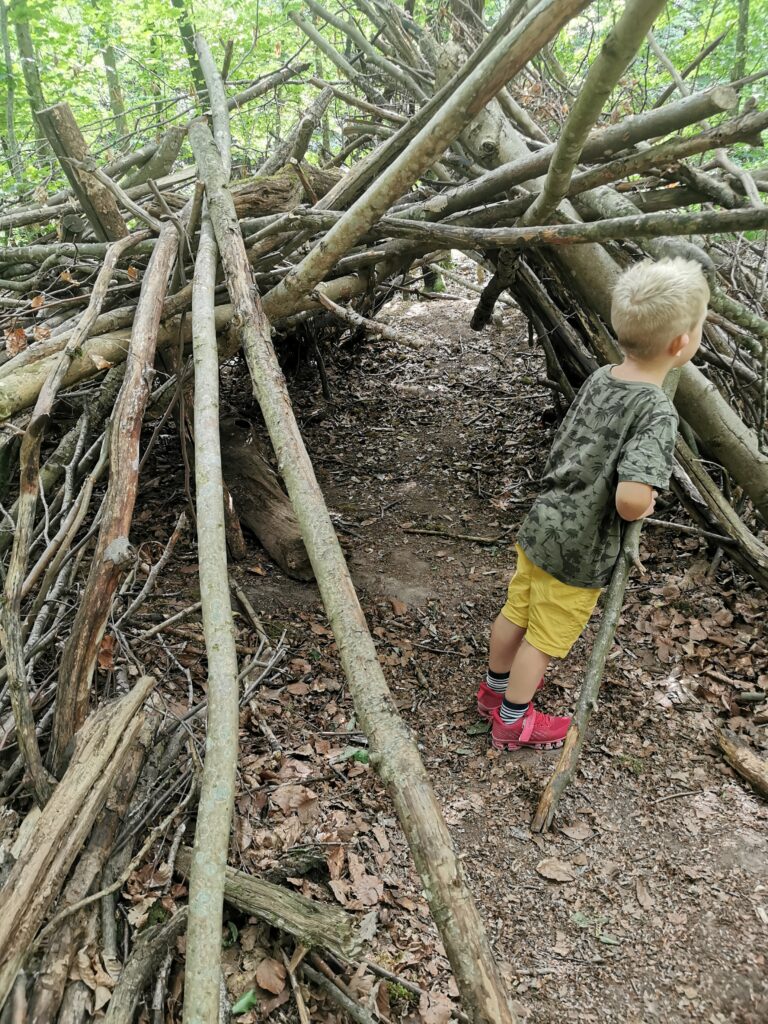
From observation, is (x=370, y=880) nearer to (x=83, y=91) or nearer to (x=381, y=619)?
(x=381, y=619)

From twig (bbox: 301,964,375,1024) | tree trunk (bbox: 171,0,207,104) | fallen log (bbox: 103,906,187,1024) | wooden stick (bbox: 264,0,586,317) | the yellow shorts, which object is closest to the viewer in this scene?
fallen log (bbox: 103,906,187,1024)

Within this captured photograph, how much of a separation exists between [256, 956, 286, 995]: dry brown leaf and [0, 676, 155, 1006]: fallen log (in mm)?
610

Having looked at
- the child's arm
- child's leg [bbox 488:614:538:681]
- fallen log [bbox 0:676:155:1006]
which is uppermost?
the child's arm

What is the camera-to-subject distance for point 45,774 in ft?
6.26

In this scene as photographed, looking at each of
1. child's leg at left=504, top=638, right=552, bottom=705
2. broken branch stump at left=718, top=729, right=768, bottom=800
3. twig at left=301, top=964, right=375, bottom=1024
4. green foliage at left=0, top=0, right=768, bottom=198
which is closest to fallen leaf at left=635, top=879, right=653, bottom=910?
broken branch stump at left=718, top=729, right=768, bottom=800

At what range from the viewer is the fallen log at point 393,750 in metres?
1.13

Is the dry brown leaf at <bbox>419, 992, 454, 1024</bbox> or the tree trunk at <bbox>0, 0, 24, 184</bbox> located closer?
the dry brown leaf at <bbox>419, 992, 454, 1024</bbox>

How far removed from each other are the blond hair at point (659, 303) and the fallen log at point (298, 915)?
211cm

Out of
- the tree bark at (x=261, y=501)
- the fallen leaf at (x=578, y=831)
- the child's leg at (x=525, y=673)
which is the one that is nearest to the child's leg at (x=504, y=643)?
the child's leg at (x=525, y=673)

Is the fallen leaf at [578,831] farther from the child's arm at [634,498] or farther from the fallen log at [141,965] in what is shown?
the fallen log at [141,965]

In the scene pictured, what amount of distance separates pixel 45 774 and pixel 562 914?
5.75 ft

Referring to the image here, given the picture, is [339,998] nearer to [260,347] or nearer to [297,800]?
[297,800]

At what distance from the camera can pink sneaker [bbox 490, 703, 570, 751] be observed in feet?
9.29

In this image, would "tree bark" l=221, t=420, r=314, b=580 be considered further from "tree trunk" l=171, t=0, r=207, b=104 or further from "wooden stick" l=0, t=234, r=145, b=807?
"tree trunk" l=171, t=0, r=207, b=104
